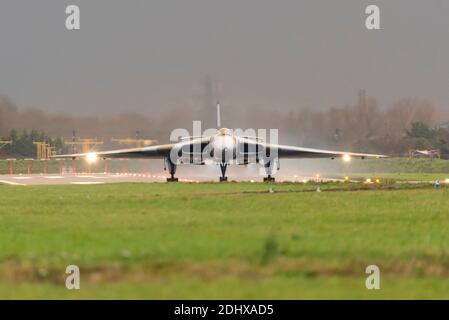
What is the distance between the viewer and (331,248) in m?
14.3

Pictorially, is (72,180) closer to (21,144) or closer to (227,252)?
(227,252)

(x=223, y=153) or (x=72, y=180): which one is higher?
(x=223, y=153)

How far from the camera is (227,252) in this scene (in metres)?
13.7

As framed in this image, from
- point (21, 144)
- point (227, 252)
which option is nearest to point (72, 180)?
point (227, 252)

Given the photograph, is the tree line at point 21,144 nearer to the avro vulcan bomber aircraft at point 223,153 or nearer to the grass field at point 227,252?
the avro vulcan bomber aircraft at point 223,153

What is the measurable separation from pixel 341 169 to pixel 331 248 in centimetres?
9197

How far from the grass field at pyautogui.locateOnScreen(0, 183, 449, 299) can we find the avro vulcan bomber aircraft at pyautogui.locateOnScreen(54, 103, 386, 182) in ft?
100

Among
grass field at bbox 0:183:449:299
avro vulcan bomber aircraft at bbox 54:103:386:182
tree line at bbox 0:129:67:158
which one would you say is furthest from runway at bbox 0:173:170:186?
tree line at bbox 0:129:67:158

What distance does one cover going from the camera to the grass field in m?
11.1

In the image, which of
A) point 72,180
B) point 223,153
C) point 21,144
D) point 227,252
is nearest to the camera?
point 227,252

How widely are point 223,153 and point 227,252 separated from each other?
39971mm

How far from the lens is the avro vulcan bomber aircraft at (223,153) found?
5409cm
